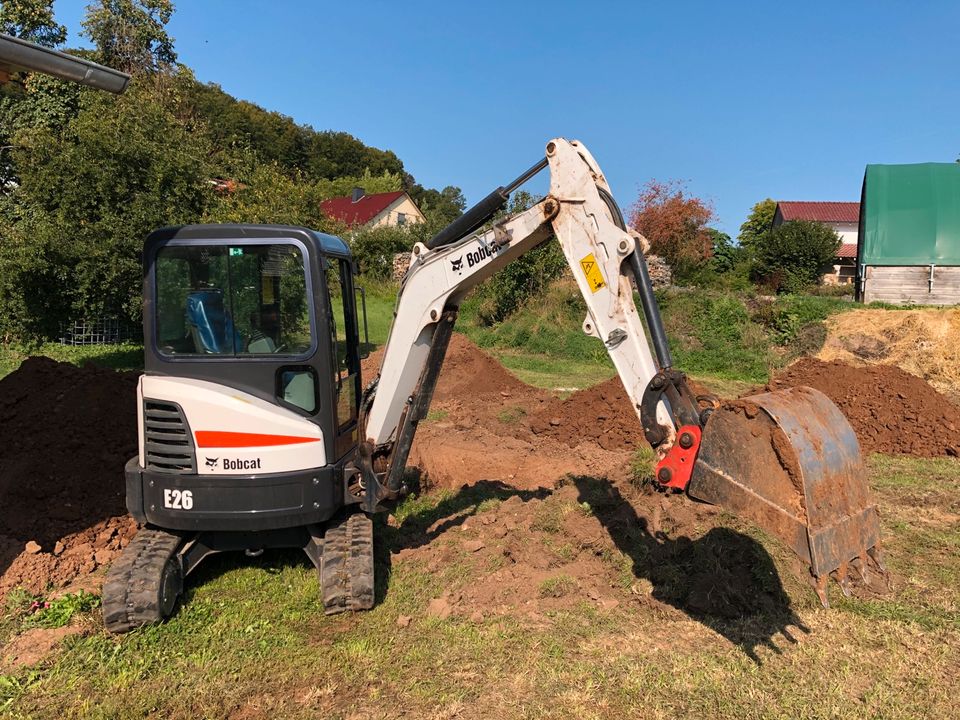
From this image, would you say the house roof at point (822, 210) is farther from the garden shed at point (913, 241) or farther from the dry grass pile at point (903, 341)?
the dry grass pile at point (903, 341)

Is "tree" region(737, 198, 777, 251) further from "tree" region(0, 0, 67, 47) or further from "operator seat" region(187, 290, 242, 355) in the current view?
"operator seat" region(187, 290, 242, 355)

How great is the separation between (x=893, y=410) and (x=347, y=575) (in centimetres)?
835

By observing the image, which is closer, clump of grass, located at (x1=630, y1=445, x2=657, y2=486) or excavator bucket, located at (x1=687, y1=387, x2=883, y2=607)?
excavator bucket, located at (x1=687, y1=387, x2=883, y2=607)

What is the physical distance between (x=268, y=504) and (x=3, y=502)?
3261 millimetres

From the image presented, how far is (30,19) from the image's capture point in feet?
69.3

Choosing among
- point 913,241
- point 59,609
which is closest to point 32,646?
point 59,609

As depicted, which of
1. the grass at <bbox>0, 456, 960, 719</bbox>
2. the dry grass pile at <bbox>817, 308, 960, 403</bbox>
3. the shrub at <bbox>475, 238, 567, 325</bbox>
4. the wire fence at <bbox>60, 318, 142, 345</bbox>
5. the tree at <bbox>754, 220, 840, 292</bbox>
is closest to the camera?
the grass at <bbox>0, 456, 960, 719</bbox>

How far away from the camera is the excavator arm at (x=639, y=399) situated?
3484 mm

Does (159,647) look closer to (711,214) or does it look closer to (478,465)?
(478,465)

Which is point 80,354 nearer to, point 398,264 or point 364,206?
point 398,264

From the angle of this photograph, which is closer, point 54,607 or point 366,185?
point 54,607

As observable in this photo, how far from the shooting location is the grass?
3.54 meters

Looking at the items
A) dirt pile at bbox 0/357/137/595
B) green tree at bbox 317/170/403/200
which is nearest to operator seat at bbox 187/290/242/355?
dirt pile at bbox 0/357/137/595

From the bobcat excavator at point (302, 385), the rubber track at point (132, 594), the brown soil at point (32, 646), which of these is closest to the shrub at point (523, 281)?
the bobcat excavator at point (302, 385)
